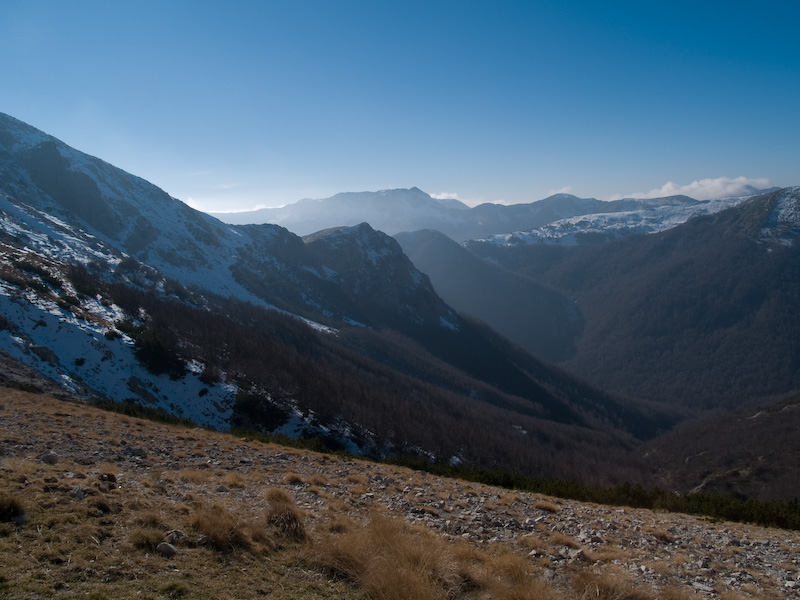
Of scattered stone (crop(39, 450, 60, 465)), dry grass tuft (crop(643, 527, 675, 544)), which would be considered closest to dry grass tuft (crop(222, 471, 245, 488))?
scattered stone (crop(39, 450, 60, 465))

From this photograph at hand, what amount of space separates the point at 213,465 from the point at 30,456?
6.71 metres

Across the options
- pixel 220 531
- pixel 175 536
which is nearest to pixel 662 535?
pixel 220 531

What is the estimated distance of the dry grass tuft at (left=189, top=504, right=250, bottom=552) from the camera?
1010cm

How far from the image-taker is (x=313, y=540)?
11266mm

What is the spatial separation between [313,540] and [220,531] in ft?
7.74

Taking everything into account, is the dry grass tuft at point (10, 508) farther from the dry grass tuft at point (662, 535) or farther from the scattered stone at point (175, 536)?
the dry grass tuft at point (662, 535)

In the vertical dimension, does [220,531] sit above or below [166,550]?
below

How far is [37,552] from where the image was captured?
8602mm

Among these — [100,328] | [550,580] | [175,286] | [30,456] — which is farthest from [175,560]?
[175,286]

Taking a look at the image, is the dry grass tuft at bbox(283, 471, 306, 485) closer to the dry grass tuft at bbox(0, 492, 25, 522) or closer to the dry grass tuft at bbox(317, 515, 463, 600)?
the dry grass tuft at bbox(317, 515, 463, 600)

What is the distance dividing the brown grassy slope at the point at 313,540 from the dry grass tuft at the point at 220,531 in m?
0.03

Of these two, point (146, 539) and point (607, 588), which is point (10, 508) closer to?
point (146, 539)

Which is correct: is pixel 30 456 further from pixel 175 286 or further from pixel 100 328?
pixel 175 286

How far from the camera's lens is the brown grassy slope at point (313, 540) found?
854 centimetres
